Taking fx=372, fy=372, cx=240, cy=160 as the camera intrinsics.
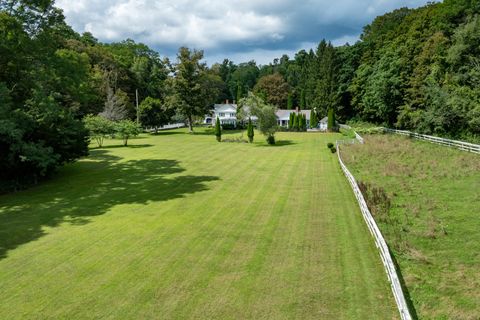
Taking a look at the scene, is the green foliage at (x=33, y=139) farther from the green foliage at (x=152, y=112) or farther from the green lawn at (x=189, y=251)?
the green foliage at (x=152, y=112)

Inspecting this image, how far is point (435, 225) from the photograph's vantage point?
14.9 metres

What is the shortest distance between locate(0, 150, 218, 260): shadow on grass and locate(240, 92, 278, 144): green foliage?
16455 millimetres

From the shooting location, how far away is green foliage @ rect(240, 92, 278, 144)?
4578 cm

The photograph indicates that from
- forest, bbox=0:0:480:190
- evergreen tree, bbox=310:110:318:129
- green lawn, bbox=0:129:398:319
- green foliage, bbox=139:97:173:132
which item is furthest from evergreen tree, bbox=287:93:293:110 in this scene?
green lawn, bbox=0:129:398:319

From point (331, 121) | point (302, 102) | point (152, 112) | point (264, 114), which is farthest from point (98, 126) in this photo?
point (302, 102)

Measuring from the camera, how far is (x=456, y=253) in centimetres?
1235

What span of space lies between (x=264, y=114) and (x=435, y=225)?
106 ft

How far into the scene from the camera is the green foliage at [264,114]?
150 feet

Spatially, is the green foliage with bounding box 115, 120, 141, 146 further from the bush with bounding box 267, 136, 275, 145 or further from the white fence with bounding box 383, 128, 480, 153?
the white fence with bounding box 383, 128, 480, 153

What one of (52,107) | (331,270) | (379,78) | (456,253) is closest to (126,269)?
(331,270)

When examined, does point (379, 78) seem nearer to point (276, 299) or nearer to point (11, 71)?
point (11, 71)

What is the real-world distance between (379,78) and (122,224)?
46.3 meters

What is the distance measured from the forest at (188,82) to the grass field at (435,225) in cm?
1237

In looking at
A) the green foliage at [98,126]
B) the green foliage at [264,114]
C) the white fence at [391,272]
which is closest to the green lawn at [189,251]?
the white fence at [391,272]
